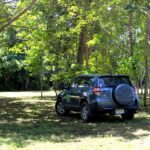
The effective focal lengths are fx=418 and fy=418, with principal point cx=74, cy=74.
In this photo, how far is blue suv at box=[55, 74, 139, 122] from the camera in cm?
1495

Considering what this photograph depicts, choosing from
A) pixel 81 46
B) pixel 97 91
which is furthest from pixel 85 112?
pixel 81 46

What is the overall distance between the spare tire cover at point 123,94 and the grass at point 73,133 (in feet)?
2.55

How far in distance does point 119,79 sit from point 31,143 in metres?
6.12

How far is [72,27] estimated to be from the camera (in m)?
23.1

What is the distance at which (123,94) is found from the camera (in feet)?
49.2

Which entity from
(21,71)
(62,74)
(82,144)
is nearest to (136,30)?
(62,74)

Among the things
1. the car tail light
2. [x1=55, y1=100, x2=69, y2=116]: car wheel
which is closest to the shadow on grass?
[x1=55, y1=100, x2=69, y2=116]: car wheel

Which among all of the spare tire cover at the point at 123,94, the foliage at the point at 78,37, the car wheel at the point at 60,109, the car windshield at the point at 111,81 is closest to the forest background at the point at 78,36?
the foliage at the point at 78,37

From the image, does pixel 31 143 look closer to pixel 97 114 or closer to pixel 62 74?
pixel 97 114

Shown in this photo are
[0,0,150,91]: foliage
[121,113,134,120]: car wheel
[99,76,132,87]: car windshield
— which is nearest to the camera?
[99,76,132,87]: car windshield

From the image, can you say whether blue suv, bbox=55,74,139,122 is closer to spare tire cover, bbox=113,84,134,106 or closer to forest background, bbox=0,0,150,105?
spare tire cover, bbox=113,84,134,106

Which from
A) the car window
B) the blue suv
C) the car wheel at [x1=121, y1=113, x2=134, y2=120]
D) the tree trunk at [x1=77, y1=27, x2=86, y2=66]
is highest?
the tree trunk at [x1=77, y1=27, x2=86, y2=66]

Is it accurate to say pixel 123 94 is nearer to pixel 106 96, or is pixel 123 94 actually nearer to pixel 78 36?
pixel 106 96

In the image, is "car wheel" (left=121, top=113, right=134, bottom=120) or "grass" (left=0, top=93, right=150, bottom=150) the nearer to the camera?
"grass" (left=0, top=93, right=150, bottom=150)
